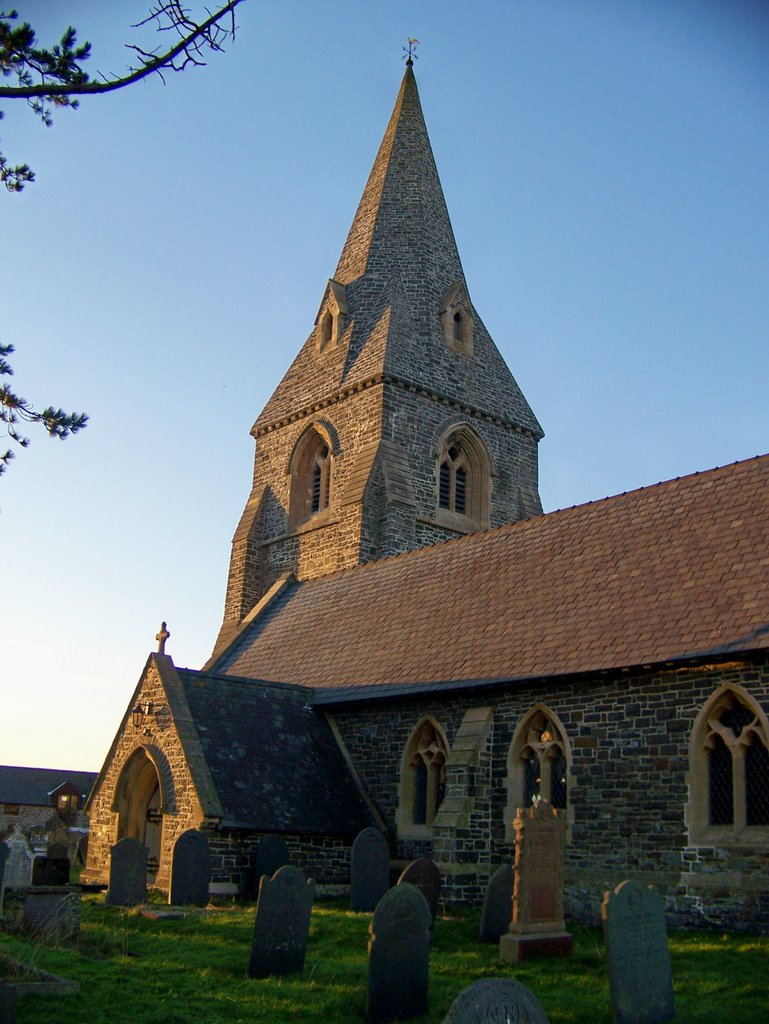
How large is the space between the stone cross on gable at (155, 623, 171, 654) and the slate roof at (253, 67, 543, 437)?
11.8 meters

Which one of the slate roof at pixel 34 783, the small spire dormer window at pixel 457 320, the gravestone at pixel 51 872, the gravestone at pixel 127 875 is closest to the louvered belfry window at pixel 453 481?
the small spire dormer window at pixel 457 320

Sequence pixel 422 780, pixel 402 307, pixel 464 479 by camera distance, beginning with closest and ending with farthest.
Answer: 1. pixel 422 780
2. pixel 464 479
3. pixel 402 307

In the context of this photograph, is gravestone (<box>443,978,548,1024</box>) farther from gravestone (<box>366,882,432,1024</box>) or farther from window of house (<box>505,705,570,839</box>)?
window of house (<box>505,705,570,839</box>)

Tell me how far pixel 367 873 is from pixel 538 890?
4618 mm

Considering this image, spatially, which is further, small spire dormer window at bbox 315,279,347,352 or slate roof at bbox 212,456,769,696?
small spire dormer window at bbox 315,279,347,352

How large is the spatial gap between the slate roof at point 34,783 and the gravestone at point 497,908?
148 feet

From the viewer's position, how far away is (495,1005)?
21.8 ft

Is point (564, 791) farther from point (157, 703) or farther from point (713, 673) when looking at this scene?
point (157, 703)

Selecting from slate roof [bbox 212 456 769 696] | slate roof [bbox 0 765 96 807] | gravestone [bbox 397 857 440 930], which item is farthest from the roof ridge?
slate roof [bbox 0 765 96 807]

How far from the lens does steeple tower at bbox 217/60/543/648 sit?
30.6 metres

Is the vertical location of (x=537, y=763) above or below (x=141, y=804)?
above

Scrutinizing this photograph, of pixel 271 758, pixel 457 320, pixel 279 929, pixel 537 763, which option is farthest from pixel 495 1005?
pixel 457 320

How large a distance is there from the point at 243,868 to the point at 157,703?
11.8 feet

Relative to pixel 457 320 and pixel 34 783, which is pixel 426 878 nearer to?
pixel 457 320
